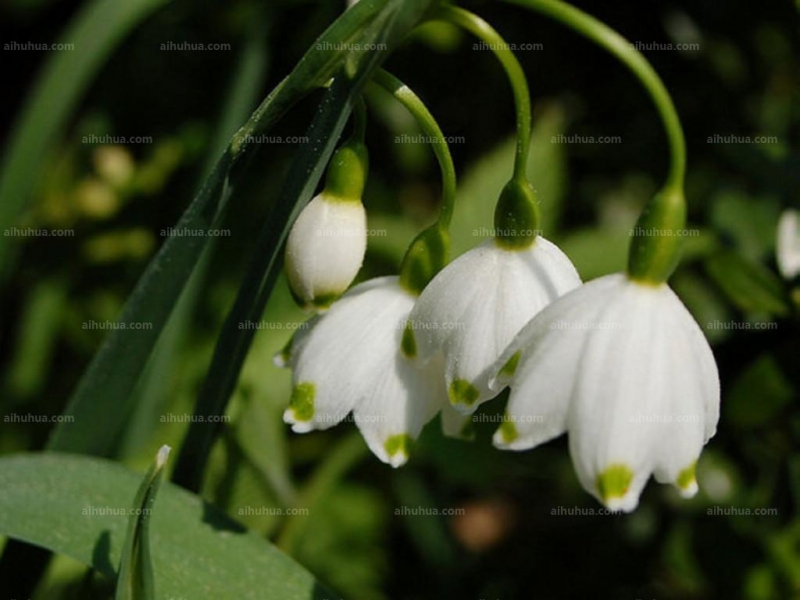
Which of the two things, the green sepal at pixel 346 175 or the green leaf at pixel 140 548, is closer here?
the green leaf at pixel 140 548

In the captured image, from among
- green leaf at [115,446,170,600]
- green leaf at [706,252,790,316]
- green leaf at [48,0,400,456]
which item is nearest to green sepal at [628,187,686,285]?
green leaf at [48,0,400,456]

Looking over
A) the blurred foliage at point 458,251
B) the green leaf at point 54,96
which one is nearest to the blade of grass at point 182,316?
the blurred foliage at point 458,251

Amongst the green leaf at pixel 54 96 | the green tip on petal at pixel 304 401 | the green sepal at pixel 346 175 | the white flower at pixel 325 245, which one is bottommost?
the green leaf at pixel 54 96

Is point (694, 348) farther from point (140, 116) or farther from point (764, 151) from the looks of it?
point (140, 116)

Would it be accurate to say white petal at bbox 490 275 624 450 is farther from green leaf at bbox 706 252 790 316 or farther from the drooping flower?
green leaf at bbox 706 252 790 316

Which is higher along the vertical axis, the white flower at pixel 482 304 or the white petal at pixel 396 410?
the white flower at pixel 482 304

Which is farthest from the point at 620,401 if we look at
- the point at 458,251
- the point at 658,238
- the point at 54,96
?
the point at 54,96

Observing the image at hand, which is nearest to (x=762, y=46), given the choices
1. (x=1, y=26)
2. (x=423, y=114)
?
(x=1, y=26)

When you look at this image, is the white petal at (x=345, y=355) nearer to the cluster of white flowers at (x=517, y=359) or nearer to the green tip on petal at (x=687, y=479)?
the cluster of white flowers at (x=517, y=359)

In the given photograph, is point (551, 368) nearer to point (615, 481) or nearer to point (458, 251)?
point (615, 481)
